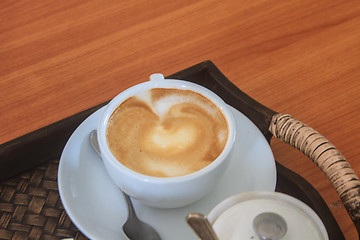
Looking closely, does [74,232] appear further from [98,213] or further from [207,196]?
[207,196]

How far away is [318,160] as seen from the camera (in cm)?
62

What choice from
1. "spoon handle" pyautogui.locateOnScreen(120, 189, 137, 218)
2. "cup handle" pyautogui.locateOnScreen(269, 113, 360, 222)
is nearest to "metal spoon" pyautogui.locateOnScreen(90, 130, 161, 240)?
"spoon handle" pyautogui.locateOnScreen(120, 189, 137, 218)

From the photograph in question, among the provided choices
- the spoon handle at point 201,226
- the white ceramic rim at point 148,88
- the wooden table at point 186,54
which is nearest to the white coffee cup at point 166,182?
the white ceramic rim at point 148,88

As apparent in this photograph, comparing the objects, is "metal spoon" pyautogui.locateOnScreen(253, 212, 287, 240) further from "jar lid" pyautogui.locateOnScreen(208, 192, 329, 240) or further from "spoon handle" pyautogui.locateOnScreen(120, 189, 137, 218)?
"spoon handle" pyautogui.locateOnScreen(120, 189, 137, 218)

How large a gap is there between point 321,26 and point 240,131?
44 centimetres

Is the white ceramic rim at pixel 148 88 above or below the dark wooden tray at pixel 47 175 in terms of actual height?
above

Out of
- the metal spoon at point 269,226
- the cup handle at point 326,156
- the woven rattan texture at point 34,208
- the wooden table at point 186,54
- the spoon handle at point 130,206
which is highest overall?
the metal spoon at point 269,226

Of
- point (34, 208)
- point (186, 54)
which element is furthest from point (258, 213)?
point (186, 54)

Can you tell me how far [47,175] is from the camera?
744mm

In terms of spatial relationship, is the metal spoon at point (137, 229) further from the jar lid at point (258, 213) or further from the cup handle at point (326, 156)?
the cup handle at point (326, 156)

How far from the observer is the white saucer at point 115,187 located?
63cm

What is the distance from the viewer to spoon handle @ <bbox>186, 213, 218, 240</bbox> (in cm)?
47

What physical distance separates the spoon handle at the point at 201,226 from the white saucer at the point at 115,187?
0.15 meters

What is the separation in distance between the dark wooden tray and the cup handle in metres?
0.05
